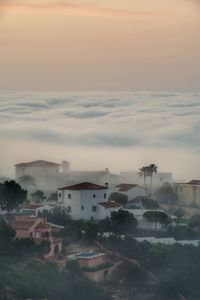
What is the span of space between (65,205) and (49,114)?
29.1 inches

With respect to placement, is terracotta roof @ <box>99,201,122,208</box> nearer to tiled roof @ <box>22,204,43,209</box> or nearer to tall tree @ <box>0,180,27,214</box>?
tiled roof @ <box>22,204,43,209</box>

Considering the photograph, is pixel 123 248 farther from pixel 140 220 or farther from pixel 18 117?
pixel 18 117

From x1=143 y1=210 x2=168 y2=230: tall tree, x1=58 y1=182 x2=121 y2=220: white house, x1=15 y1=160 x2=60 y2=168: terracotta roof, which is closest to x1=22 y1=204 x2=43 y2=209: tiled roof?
x1=58 y1=182 x2=121 y2=220: white house

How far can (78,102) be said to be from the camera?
10.6m

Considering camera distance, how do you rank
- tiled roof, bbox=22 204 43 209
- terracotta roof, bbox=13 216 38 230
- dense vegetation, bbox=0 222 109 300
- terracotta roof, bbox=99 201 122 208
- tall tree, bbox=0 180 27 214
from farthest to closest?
terracotta roof, bbox=99 201 122 208 < tiled roof, bbox=22 204 43 209 < tall tree, bbox=0 180 27 214 < terracotta roof, bbox=13 216 38 230 < dense vegetation, bbox=0 222 109 300

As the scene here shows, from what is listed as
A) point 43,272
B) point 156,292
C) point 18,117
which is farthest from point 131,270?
point 18,117

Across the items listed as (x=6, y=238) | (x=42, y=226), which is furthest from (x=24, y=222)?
(x=6, y=238)

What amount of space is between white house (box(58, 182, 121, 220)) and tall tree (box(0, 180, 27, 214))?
0.46m

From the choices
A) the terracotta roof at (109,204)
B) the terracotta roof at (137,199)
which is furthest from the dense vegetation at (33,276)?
the terracotta roof at (137,199)

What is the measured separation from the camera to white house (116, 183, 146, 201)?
11.1 m

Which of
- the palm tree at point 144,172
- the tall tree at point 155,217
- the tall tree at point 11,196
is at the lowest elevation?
the tall tree at point 155,217

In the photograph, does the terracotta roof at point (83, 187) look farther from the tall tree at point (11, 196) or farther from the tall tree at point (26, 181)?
the tall tree at point (11, 196)

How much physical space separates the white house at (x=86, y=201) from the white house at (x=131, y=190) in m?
0.28

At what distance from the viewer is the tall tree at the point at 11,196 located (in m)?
9.92
